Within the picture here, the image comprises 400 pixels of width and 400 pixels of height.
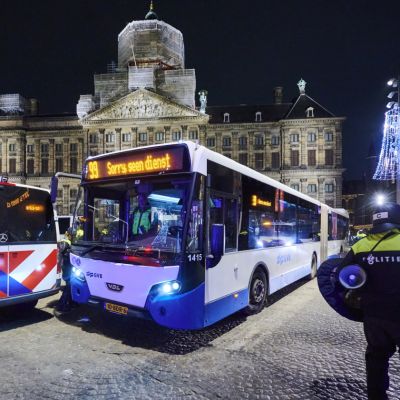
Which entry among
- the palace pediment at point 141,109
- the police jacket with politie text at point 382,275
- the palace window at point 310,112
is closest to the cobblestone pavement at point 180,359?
the police jacket with politie text at point 382,275

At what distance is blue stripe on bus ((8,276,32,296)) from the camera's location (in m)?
5.86

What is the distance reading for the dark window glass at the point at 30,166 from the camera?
202ft

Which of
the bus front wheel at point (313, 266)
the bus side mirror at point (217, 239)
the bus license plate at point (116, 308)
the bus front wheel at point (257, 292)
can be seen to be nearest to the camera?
the bus side mirror at point (217, 239)

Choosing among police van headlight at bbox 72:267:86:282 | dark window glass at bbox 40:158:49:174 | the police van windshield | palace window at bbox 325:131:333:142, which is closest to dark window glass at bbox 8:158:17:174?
dark window glass at bbox 40:158:49:174

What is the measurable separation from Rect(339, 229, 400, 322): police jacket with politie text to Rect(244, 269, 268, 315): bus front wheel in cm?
368

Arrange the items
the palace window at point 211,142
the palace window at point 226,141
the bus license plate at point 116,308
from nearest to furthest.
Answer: the bus license plate at point 116,308 < the palace window at point 211,142 < the palace window at point 226,141

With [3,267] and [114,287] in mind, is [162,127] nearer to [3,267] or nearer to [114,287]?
[3,267]

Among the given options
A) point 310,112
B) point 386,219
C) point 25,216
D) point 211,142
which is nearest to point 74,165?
point 211,142

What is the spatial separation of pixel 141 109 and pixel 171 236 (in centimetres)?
5593

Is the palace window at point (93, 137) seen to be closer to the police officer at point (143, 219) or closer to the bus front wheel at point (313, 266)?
the bus front wheel at point (313, 266)

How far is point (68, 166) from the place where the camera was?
2395 inches

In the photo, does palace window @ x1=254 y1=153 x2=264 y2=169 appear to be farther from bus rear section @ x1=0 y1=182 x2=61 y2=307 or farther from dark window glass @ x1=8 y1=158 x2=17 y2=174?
bus rear section @ x1=0 y1=182 x2=61 y2=307

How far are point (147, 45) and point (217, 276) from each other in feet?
196

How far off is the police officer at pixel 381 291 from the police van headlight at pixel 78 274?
3.86 m
